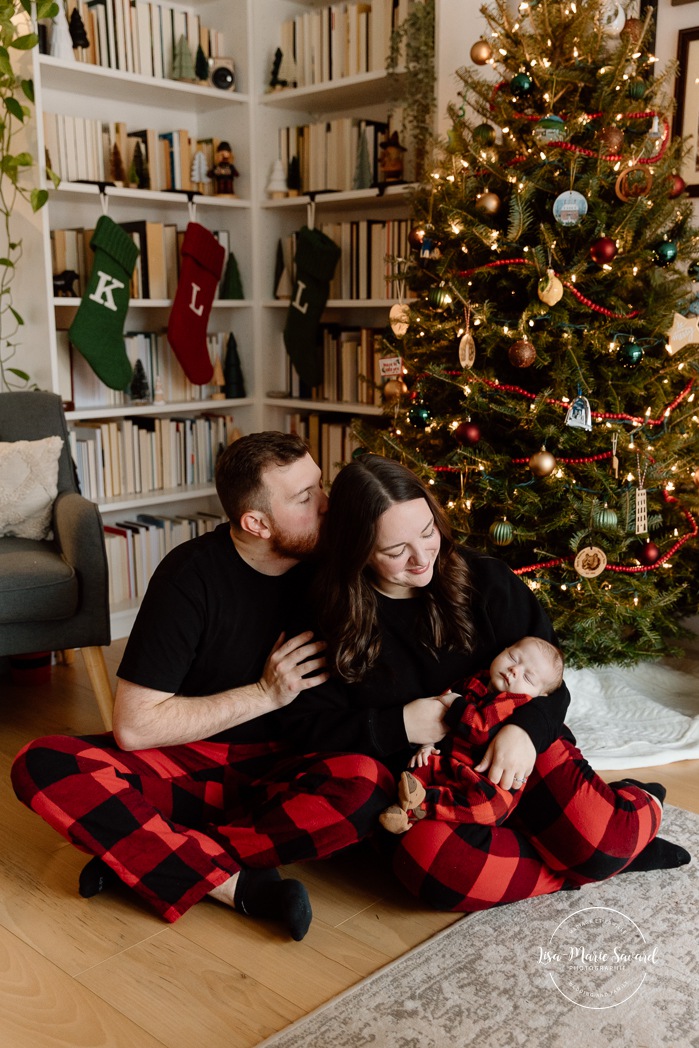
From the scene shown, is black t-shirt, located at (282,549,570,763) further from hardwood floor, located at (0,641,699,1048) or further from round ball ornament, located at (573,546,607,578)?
round ball ornament, located at (573,546,607,578)

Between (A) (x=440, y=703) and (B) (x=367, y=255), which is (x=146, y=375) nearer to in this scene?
(B) (x=367, y=255)

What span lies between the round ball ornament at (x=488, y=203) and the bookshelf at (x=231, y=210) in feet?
2.64

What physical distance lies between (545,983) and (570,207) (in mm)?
1678

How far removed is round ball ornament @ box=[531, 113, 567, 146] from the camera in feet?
7.68

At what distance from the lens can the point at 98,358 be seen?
10.6ft

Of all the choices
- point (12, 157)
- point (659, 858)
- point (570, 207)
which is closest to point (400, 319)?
point (570, 207)

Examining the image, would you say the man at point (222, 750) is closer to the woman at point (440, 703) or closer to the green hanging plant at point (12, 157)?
the woman at point (440, 703)

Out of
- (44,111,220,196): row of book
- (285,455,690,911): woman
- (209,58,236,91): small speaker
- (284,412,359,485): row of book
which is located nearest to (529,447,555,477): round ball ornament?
(285,455,690,911): woman

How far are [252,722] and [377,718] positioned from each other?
260mm

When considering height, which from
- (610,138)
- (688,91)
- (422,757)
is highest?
(688,91)

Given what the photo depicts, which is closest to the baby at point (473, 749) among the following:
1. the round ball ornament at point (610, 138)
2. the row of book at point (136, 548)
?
the round ball ornament at point (610, 138)

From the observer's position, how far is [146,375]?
3578 millimetres

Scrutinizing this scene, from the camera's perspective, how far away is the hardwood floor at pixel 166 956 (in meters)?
1.46

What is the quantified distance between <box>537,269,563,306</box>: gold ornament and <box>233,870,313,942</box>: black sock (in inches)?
56.1
